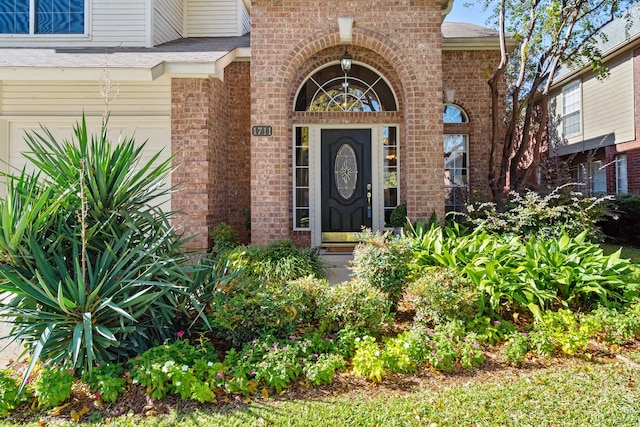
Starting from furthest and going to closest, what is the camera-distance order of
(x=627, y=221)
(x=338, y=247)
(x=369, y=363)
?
(x=627, y=221) → (x=338, y=247) → (x=369, y=363)

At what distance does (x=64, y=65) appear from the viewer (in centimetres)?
691

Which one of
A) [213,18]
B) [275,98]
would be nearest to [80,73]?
[275,98]

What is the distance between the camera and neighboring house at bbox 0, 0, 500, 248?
287 inches

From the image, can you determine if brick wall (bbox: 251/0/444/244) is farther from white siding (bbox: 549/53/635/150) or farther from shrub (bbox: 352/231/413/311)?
white siding (bbox: 549/53/635/150)

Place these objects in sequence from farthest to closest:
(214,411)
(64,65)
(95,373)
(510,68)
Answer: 1. (510,68)
2. (64,65)
3. (95,373)
4. (214,411)

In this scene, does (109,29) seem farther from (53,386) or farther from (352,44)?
(53,386)

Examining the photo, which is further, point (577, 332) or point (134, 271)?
point (577, 332)

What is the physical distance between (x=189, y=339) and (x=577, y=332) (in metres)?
3.36

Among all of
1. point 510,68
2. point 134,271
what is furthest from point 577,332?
point 510,68

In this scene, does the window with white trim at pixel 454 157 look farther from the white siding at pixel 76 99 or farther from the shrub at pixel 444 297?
the white siding at pixel 76 99

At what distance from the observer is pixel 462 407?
2904 mm

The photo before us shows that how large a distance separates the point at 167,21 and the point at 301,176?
4867 mm

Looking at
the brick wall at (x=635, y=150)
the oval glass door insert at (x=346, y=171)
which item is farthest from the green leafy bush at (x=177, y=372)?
the brick wall at (x=635, y=150)

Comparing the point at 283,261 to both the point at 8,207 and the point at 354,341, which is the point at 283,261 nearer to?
the point at 354,341
